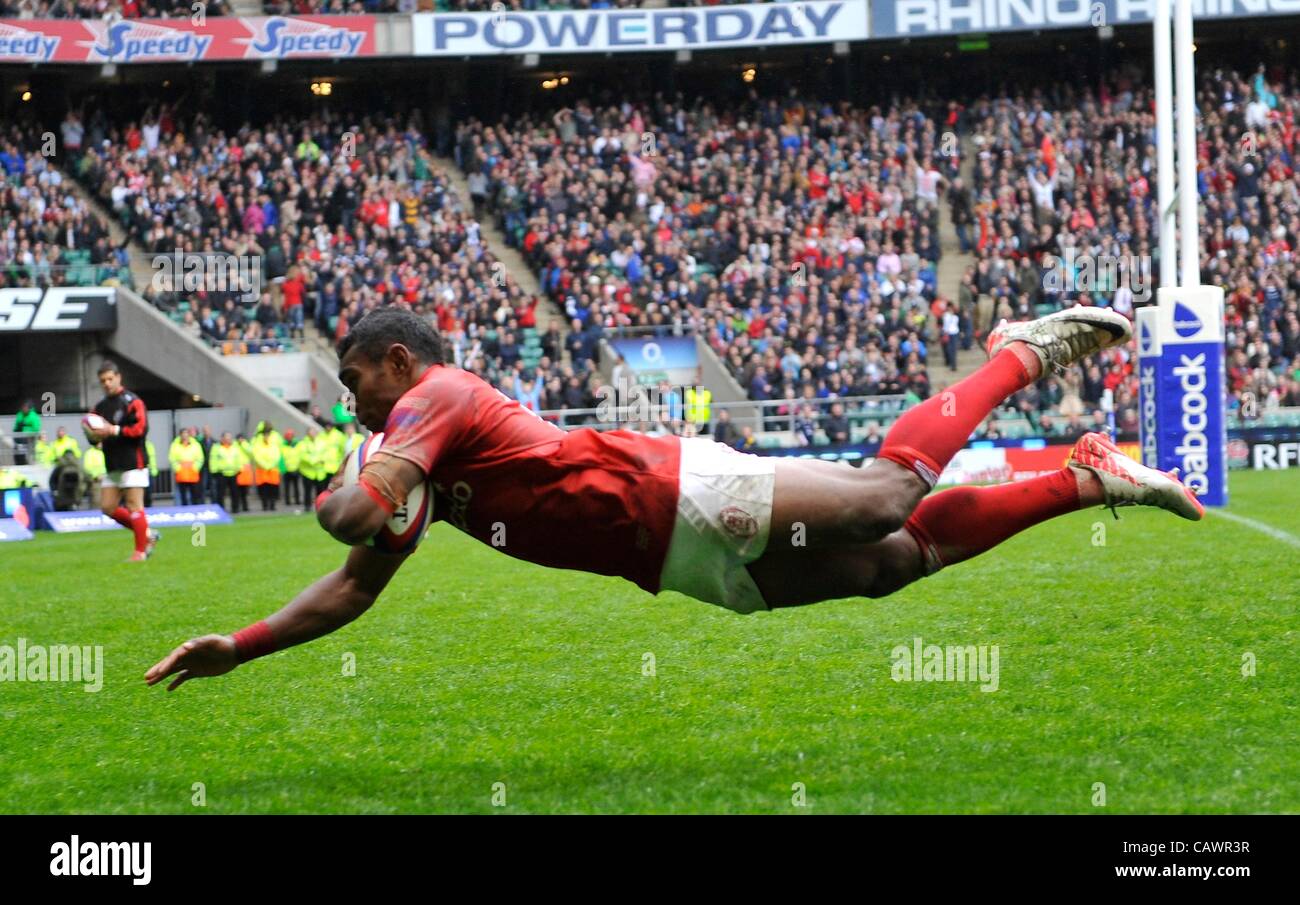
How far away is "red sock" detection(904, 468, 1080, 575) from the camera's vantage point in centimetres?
554

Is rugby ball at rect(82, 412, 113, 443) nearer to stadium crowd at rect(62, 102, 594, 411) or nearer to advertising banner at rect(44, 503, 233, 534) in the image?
advertising banner at rect(44, 503, 233, 534)

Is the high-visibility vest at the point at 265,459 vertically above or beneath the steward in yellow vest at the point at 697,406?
beneath

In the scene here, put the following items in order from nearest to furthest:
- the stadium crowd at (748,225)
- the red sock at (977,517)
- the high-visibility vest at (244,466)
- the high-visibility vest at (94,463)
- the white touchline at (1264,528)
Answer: the red sock at (977,517)
the white touchline at (1264,528)
the high-visibility vest at (94,463)
the high-visibility vest at (244,466)
the stadium crowd at (748,225)

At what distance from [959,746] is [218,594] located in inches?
305

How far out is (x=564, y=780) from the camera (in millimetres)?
5168

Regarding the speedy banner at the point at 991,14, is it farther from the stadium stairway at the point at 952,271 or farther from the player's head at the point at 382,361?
the player's head at the point at 382,361

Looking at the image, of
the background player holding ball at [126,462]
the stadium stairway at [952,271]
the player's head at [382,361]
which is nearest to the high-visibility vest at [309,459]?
the background player holding ball at [126,462]

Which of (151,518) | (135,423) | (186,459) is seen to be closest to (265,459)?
(186,459)

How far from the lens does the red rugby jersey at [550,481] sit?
495cm

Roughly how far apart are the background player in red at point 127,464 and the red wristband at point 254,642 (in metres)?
10.5

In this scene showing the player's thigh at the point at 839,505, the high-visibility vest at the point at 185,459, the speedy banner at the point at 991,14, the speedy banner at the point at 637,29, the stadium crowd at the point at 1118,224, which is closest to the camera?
the player's thigh at the point at 839,505

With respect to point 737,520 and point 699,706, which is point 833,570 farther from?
point 699,706

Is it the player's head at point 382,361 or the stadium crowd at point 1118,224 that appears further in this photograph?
the stadium crowd at point 1118,224

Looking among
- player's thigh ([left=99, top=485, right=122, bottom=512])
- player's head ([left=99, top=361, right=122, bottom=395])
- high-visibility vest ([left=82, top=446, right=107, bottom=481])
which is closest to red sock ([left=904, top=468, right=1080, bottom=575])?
player's head ([left=99, top=361, right=122, bottom=395])
